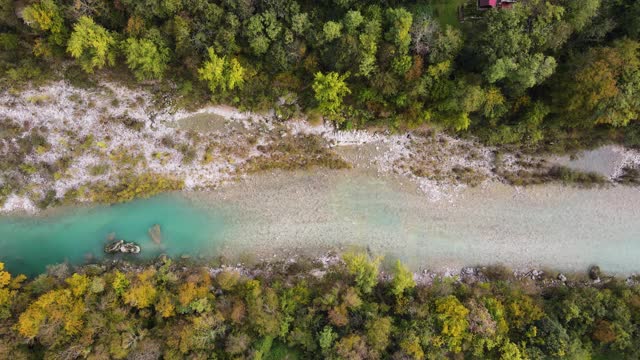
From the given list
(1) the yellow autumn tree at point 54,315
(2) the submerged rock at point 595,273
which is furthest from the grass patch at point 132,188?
(2) the submerged rock at point 595,273

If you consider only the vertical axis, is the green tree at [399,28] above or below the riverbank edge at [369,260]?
above

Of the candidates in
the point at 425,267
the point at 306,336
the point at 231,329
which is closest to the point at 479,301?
the point at 425,267

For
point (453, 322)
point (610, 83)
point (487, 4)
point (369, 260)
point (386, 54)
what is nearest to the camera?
point (610, 83)

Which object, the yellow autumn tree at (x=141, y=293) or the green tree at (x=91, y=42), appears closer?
the green tree at (x=91, y=42)

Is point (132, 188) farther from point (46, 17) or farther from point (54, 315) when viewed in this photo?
point (46, 17)

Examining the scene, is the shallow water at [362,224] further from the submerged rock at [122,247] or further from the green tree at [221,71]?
the green tree at [221,71]

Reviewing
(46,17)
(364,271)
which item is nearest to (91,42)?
(46,17)
